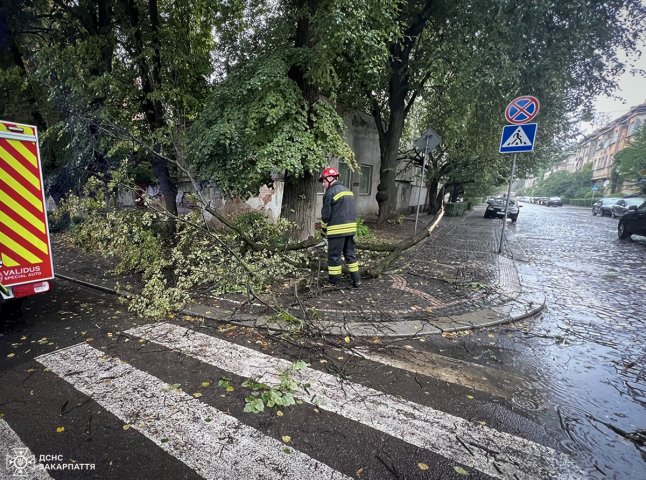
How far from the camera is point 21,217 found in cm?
363

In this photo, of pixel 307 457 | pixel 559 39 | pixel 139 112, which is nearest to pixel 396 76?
pixel 559 39

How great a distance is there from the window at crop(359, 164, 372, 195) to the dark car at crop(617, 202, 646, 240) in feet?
34.6

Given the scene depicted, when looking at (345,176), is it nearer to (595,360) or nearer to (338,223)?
(338,223)

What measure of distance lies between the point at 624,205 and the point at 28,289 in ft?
105

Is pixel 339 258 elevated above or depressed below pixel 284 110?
below

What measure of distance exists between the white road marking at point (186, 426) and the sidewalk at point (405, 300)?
142 cm

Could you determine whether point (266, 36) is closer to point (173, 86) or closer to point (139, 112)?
point (173, 86)

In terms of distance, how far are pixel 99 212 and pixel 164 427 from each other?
15.1 feet

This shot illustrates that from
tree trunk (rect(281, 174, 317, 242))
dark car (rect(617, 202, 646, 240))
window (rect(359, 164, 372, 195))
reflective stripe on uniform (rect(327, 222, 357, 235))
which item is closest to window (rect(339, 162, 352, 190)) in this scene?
window (rect(359, 164, 372, 195))

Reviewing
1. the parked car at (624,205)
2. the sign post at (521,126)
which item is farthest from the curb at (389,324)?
the parked car at (624,205)

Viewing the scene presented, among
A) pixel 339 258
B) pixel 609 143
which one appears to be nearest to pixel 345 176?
pixel 339 258

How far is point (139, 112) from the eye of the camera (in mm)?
7945

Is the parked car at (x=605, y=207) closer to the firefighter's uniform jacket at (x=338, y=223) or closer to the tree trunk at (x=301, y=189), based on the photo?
the tree trunk at (x=301, y=189)

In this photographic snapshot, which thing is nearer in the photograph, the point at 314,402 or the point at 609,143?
the point at 314,402
